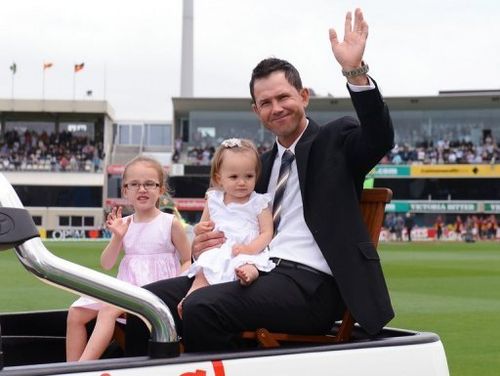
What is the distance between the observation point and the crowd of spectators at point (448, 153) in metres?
58.6

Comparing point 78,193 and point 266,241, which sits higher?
point 266,241

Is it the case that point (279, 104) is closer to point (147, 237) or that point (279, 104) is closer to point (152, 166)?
point (152, 166)

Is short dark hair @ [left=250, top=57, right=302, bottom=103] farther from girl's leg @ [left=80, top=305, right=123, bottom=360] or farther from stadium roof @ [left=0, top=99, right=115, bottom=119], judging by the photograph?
stadium roof @ [left=0, top=99, right=115, bottom=119]

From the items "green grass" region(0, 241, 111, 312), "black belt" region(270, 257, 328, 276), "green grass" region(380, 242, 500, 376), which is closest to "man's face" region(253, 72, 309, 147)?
"black belt" region(270, 257, 328, 276)

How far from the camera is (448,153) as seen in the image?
59.9m

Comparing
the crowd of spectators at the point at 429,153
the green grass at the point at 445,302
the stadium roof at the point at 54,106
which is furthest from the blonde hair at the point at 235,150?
the stadium roof at the point at 54,106

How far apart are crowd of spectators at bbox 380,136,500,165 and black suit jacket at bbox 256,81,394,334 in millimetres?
55248

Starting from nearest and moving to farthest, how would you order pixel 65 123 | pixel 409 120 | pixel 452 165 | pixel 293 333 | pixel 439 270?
pixel 293 333
pixel 439 270
pixel 452 165
pixel 409 120
pixel 65 123

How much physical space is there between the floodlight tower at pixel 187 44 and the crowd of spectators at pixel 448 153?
16.8 m

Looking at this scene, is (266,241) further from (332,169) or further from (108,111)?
(108,111)

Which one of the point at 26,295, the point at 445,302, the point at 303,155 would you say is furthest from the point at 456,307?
the point at 303,155

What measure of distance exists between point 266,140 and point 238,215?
191 feet

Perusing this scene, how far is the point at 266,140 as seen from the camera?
61.7 m

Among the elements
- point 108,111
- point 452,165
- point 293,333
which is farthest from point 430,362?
point 108,111
